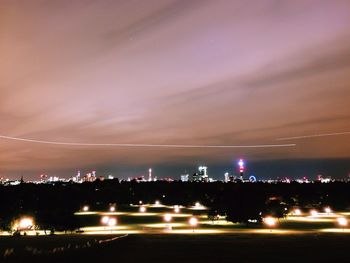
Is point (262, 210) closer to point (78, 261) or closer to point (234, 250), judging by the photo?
point (234, 250)

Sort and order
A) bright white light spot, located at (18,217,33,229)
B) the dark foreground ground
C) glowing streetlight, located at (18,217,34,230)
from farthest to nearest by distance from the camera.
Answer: bright white light spot, located at (18,217,33,229) < glowing streetlight, located at (18,217,34,230) < the dark foreground ground

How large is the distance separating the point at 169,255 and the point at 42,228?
1298 inches

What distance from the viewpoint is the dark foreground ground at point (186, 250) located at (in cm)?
2897

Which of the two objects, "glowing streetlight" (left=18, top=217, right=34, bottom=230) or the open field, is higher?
"glowing streetlight" (left=18, top=217, right=34, bottom=230)

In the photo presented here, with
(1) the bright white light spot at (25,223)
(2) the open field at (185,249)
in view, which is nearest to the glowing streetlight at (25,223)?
(1) the bright white light spot at (25,223)

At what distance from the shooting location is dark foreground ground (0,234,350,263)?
29.0m

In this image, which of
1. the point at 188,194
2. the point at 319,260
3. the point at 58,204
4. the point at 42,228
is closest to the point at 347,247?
the point at 319,260

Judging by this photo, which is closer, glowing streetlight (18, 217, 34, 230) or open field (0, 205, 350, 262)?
open field (0, 205, 350, 262)

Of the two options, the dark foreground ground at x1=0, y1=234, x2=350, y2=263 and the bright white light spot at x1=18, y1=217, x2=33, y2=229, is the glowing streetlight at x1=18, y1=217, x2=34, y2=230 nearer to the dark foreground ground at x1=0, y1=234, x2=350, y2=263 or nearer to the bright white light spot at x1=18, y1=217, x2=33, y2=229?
the bright white light spot at x1=18, y1=217, x2=33, y2=229

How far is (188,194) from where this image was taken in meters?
150

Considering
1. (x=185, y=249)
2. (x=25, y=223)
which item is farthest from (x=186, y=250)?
(x=25, y=223)

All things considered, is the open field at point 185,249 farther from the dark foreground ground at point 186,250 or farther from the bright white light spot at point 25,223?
the bright white light spot at point 25,223

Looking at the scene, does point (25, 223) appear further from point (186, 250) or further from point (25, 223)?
point (186, 250)

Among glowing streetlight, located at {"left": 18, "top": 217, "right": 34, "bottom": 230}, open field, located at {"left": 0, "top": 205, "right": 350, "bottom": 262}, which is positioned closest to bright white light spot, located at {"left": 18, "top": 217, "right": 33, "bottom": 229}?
glowing streetlight, located at {"left": 18, "top": 217, "right": 34, "bottom": 230}
